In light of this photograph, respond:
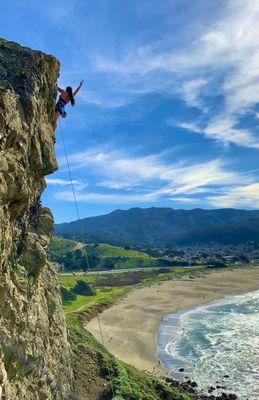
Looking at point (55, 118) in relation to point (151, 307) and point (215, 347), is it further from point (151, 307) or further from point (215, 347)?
point (151, 307)

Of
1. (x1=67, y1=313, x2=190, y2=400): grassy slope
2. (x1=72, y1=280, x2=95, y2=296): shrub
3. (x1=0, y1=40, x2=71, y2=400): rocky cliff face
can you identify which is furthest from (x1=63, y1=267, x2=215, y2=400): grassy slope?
(x1=72, y1=280, x2=95, y2=296): shrub

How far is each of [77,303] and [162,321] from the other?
1805 centimetres

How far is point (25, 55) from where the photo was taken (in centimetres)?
2009

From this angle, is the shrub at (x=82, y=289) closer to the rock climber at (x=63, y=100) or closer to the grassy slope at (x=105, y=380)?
the grassy slope at (x=105, y=380)

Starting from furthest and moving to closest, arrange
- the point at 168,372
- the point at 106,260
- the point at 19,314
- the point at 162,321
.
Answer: the point at 106,260, the point at 162,321, the point at 168,372, the point at 19,314

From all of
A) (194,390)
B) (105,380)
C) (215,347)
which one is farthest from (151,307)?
(105,380)

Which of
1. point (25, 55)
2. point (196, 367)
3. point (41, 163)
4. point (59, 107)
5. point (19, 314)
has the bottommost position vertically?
point (196, 367)

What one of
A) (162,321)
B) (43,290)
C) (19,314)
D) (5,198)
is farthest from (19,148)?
(162,321)

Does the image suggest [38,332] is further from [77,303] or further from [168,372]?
[77,303]

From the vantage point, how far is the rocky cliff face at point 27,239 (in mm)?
15781

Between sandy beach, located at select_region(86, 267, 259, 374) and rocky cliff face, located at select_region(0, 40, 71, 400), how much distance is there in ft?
73.3

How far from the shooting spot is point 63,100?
23.3 meters

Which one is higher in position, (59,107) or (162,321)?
(59,107)

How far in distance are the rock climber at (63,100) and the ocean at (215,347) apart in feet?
86.1
